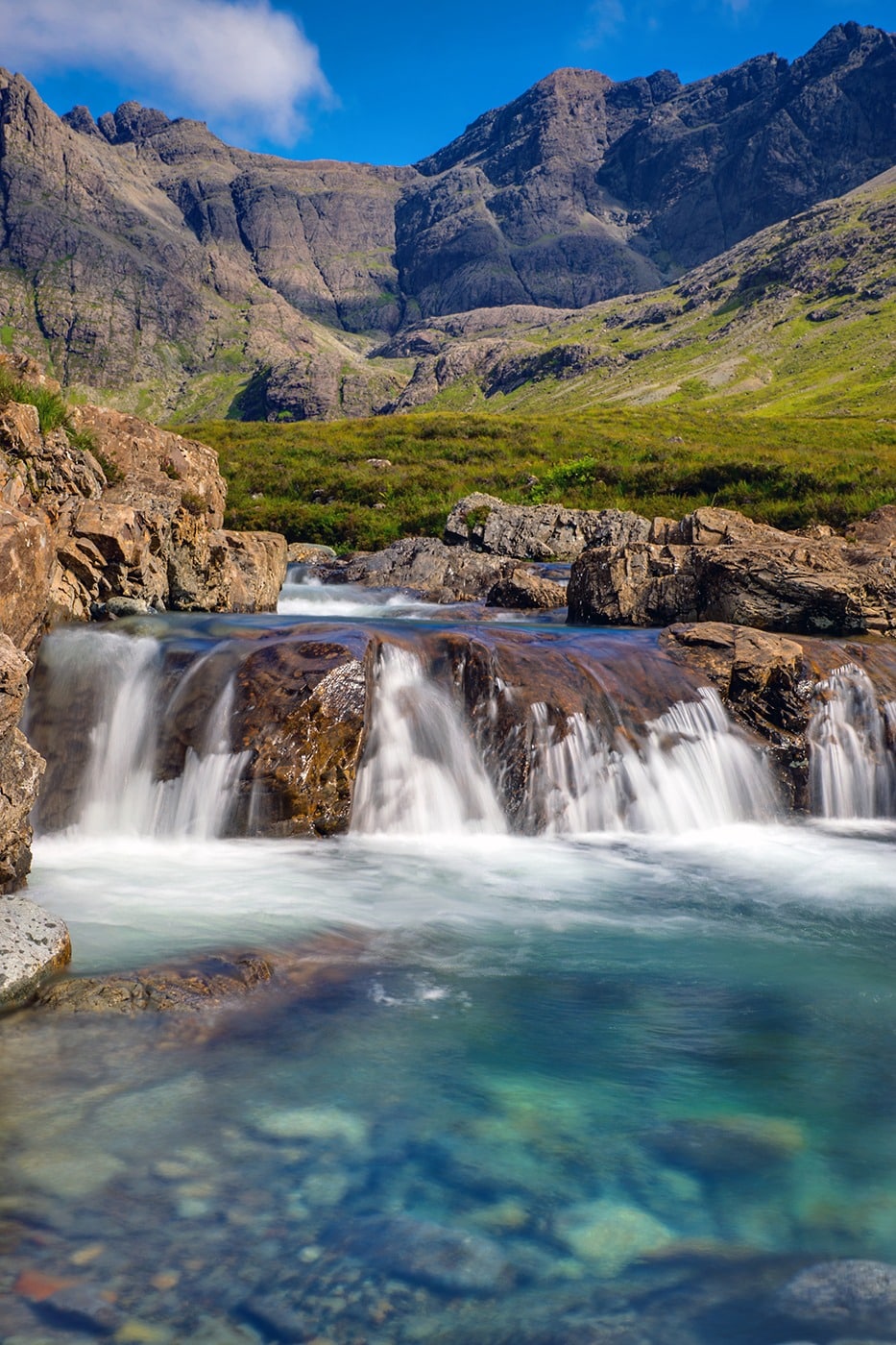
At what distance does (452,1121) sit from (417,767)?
24.6ft

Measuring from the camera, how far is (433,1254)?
4469 mm

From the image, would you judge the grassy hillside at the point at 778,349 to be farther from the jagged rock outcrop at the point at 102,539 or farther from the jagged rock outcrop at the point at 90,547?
the jagged rock outcrop at the point at 102,539

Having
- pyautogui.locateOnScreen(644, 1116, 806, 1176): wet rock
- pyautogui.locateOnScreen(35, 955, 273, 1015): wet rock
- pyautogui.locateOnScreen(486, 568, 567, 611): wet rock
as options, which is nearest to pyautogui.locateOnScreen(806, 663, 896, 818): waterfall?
pyautogui.locateOnScreen(644, 1116, 806, 1176): wet rock

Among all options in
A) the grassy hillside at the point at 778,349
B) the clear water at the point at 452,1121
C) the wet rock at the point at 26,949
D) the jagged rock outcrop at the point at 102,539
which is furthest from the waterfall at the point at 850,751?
the grassy hillside at the point at 778,349

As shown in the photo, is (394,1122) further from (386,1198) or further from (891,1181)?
(891,1181)

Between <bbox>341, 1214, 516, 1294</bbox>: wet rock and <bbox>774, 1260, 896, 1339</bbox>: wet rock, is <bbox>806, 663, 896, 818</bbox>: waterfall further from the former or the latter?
<bbox>341, 1214, 516, 1294</bbox>: wet rock

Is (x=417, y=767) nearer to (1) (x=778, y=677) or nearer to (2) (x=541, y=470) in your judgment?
(1) (x=778, y=677)

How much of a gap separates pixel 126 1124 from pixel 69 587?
39.8 feet

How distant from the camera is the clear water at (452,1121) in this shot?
4160mm

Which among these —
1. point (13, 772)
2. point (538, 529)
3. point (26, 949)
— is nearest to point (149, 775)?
point (13, 772)

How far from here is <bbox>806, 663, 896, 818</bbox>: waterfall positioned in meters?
14.6

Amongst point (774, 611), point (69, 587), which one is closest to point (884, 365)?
point (774, 611)

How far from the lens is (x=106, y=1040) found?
630 cm

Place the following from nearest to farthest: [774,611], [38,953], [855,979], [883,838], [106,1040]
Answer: [106,1040] < [38,953] < [855,979] < [883,838] < [774,611]
